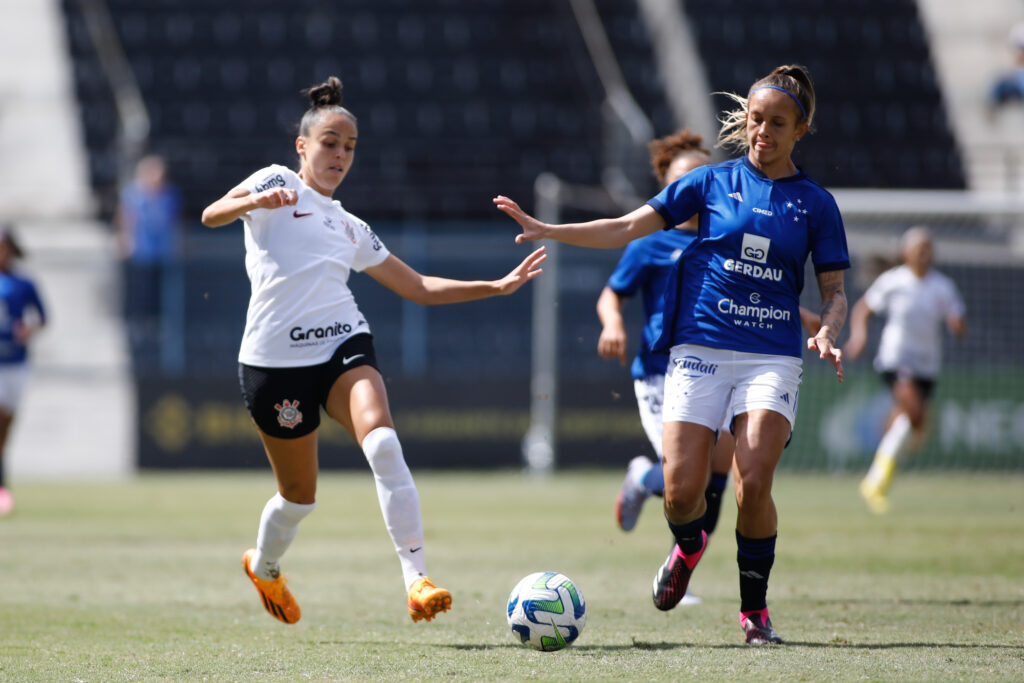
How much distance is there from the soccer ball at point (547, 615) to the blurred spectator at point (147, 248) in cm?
1248

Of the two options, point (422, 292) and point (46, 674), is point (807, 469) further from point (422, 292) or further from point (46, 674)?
point (46, 674)

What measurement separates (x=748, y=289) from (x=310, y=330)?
187 centimetres

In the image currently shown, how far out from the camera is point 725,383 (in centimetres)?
566

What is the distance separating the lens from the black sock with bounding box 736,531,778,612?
5641mm

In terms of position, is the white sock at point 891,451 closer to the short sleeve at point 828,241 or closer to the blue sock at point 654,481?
the blue sock at point 654,481

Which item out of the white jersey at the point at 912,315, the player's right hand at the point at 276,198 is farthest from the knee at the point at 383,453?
the white jersey at the point at 912,315

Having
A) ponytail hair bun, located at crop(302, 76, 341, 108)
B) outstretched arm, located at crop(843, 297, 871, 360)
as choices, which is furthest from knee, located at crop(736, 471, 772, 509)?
outstretched arm, located at crop(843, 297, 871, 360)

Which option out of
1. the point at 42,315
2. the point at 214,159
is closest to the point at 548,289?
the point at 214,159

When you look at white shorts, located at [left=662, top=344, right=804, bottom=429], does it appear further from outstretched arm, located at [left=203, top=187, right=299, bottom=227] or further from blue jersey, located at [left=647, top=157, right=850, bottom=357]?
outstretched arm, located at [left=203, top=187, right=299, bottom=227]

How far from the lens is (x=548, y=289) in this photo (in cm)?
1720

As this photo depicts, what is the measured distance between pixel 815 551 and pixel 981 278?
30.4ft

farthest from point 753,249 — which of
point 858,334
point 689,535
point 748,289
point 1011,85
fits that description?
point 1011,85

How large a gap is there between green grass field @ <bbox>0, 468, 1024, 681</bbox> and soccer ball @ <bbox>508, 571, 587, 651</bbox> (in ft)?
0.33

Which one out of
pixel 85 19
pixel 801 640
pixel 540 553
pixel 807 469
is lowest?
pixel 807 469
